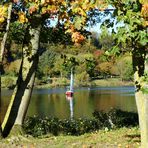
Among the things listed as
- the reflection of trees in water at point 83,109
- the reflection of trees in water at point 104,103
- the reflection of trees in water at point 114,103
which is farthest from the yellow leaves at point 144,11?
the reflection of trees in water at point 104,103

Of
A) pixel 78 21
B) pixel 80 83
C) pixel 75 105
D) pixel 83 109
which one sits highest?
pixel 78 21

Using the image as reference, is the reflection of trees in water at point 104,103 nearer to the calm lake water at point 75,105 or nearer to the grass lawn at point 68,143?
the calm lake water at point 75,105

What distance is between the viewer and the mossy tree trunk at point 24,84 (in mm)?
16281

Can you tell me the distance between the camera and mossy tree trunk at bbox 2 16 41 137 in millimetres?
16281

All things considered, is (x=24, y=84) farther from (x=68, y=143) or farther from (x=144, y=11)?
(x=144, y=11)

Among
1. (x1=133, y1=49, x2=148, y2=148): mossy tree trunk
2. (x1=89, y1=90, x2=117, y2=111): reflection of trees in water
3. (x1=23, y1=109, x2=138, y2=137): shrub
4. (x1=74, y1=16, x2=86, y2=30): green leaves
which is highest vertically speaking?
(x1=74, y1=16, x2=86, y2=30): green leaves

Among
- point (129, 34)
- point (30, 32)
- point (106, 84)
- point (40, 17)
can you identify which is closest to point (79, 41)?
point (129, 34)

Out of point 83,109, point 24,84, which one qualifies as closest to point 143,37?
point 24,84

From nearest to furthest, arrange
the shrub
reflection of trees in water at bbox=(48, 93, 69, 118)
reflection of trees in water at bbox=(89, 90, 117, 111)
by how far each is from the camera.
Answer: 1. the shrub
2. reflection of trees in water at bbox=(48, 93, 69, 118)
3. reflection of trees in water at bbox=(89, 90, 117, 111)

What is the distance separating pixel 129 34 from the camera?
8555mm

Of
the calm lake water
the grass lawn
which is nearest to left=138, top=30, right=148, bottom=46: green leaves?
the grass lawn

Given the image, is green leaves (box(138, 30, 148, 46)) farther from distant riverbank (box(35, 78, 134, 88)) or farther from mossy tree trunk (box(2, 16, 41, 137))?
distant riverbank (box(35, 78, 134, 88))

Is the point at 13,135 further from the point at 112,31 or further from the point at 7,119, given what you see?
the point at 112,31

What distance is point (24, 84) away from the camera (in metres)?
16.4
